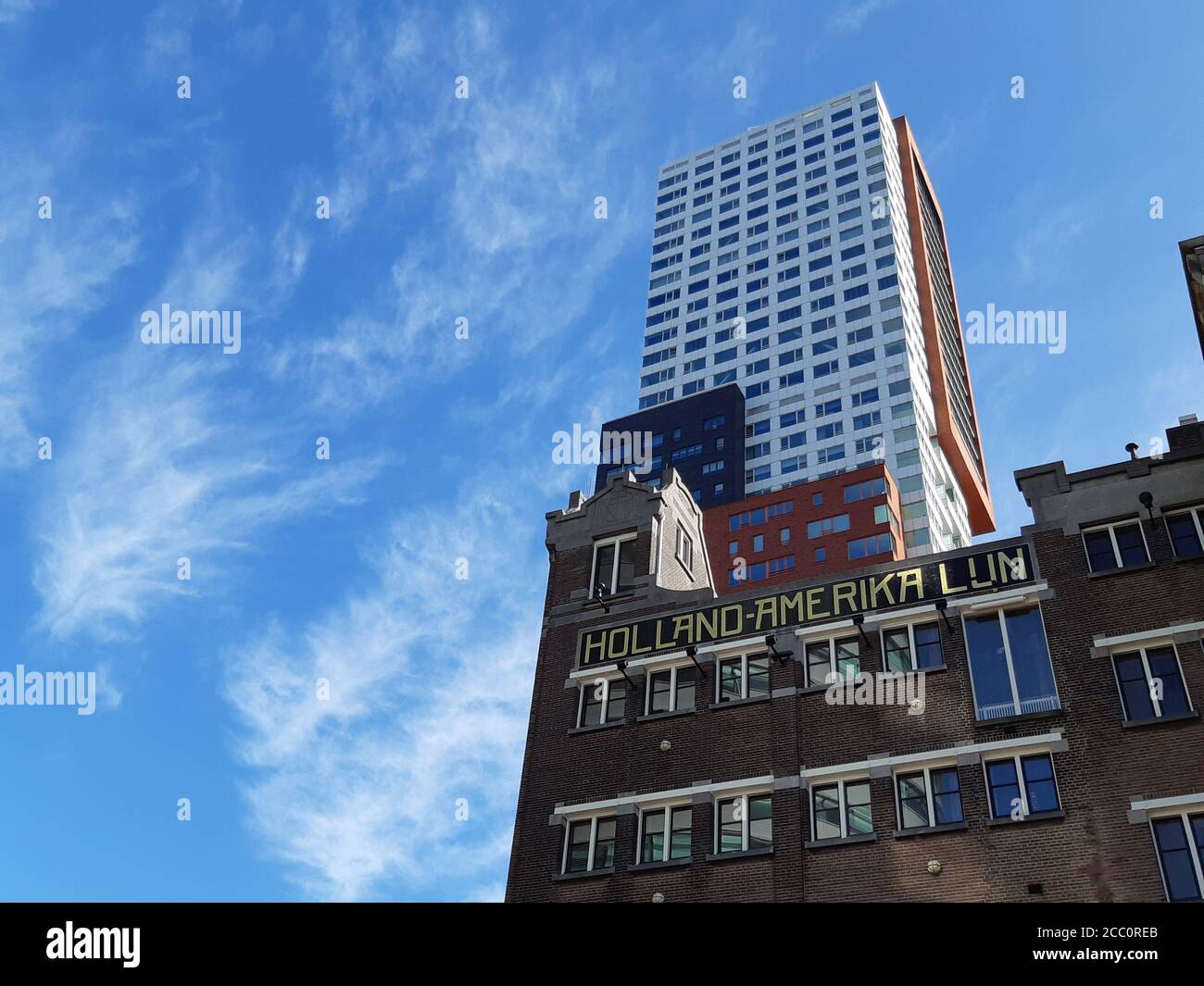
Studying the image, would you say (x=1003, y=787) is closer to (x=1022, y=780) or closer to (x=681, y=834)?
(x=1022, y=780)

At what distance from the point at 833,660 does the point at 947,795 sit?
16.9 feet

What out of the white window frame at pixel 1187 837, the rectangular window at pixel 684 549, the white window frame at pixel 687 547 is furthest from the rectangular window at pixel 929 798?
the rectangular window at pixel 684 549

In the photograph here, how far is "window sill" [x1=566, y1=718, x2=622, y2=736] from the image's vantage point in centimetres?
3391

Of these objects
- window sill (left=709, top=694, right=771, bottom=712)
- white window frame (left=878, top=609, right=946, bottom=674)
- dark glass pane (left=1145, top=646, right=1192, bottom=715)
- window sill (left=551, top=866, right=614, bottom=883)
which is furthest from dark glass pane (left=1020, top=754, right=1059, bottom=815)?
window sill (left=551, top=866, right=614, bottom=883)

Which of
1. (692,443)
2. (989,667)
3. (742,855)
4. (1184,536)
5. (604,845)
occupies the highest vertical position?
(692,443)

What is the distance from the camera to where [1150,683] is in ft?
90.8

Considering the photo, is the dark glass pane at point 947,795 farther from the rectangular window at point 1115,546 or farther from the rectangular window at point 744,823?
the rectangular window at point 1115,546

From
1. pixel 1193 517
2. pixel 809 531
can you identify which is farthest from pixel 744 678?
pixel 809 531

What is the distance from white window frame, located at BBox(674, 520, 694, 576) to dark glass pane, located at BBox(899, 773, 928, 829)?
45.4 feet

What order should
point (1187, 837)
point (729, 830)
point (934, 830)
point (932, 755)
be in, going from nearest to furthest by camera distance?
point (1187, 837), point (934, 830), point (932, 755), point (729, 830)

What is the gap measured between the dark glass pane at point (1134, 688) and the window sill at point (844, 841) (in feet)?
22.5

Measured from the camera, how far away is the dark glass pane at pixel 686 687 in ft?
110
